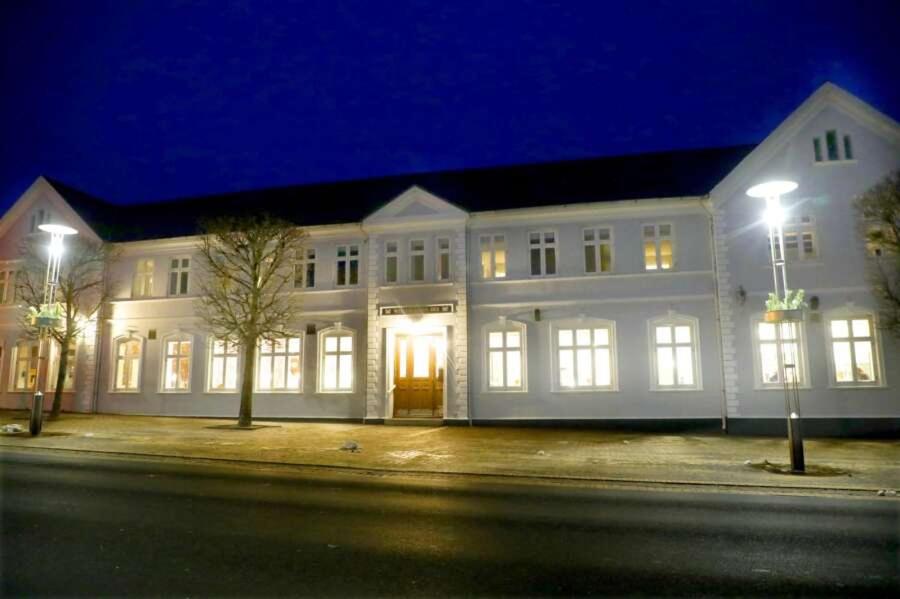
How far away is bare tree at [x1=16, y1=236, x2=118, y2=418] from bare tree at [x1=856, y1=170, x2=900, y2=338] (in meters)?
28.9

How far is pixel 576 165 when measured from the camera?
24422 mm

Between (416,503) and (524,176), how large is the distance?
18.4 metres

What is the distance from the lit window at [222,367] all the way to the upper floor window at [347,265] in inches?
211

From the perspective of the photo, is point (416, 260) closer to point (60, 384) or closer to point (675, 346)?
point (675, 346)

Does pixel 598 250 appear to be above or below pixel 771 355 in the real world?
above

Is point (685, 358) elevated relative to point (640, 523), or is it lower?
elevated

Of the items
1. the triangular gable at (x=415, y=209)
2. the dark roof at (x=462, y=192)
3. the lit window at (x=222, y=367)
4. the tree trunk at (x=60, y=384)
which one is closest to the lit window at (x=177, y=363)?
the lit window at (x=222, y=367)

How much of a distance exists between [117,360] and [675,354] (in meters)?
23.3

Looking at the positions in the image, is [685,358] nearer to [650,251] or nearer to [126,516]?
[650,251]

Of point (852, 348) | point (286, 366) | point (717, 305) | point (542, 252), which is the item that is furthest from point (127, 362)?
point (852, 348)

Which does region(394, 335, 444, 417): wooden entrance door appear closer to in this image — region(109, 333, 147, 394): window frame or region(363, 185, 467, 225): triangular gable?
region(363, 185, 467, 225): triangular gable

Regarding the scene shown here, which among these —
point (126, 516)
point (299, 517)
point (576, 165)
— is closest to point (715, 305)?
point (576, 165)

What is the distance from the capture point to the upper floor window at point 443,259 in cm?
2120

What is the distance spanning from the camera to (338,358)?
21781 millimetres
